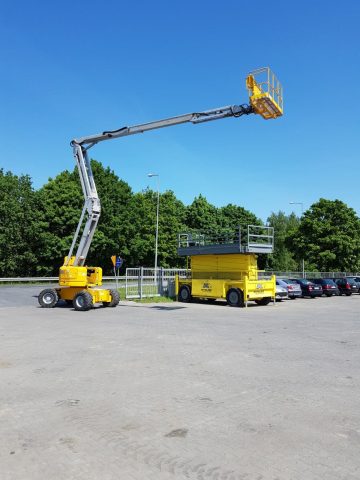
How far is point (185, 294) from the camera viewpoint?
89.7 ft

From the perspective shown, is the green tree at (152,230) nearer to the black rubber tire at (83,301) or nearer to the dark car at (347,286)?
the dark car at (347,286)

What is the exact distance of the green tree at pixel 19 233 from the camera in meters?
47.4

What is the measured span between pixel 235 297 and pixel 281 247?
61311 mm

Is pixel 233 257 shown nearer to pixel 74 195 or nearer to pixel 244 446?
pixel 244 446

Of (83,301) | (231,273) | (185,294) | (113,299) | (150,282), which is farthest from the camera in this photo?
(150,282)

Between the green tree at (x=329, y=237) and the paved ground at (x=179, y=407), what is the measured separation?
141 ft

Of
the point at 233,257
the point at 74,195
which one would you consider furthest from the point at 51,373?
the point at 74,195

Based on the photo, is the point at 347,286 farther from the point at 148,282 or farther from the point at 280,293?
the point at 148,282

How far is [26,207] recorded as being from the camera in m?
48.9

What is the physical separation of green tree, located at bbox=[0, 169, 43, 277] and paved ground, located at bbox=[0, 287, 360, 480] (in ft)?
124

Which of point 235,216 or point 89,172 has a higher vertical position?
point 235,216

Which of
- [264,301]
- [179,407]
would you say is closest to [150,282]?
[264,301]

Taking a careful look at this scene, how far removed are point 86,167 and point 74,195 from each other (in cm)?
2878

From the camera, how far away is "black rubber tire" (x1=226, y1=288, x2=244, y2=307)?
23.8m
